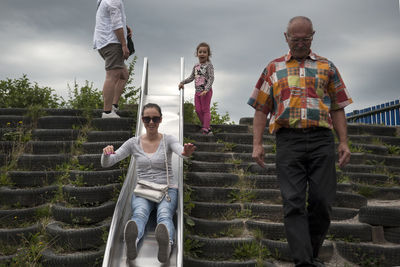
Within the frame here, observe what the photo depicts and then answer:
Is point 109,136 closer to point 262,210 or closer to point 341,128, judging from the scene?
point 262,210

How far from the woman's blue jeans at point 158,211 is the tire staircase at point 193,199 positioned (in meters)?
0.38

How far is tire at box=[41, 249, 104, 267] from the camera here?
3752 millimetres

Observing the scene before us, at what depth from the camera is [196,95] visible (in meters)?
7.12

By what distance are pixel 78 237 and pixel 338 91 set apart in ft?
9.48

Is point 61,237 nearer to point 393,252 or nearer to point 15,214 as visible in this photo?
point 15,214

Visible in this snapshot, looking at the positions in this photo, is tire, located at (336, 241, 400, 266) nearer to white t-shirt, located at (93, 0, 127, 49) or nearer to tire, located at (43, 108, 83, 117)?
white t-shirt, located at (93, 0, 127, 49)

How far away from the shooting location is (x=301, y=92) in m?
3.00

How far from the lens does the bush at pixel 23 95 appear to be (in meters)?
8.31

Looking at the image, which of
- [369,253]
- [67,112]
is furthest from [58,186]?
[369,253]

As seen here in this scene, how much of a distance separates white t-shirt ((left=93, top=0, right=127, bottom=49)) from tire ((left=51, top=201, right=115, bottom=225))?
301 cm

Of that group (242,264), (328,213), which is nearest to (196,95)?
(242,264)

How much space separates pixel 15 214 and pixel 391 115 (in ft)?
36.4

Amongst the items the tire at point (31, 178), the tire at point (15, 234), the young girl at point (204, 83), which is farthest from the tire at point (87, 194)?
the young girl at point (204, 83)

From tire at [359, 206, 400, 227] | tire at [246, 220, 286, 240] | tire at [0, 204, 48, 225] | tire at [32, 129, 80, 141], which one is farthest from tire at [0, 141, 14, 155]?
tire at [359, 206, 400, 227]
